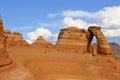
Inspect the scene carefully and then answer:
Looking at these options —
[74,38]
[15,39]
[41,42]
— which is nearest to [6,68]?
[74,38]

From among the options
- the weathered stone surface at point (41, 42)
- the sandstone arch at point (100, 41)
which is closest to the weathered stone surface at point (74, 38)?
the weathered stone surface at point (41, 42)

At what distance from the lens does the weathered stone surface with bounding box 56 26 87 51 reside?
3142 inches

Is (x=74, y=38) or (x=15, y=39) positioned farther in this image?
(x=15, y=39)

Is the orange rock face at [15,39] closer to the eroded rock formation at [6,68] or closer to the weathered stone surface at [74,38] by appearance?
the weathered stone surface at [74,38]

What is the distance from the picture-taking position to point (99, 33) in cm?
4731

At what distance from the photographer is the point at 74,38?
263 ft

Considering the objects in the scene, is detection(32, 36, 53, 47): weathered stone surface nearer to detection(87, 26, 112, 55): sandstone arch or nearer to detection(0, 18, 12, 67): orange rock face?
detection(87, 26, 112, 55): sandstone arch

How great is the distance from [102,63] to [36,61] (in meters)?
11.6

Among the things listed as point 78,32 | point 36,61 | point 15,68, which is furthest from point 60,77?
point 78,32

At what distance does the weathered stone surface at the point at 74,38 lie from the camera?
262ft

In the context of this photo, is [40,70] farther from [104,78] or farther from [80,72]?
[104,78]

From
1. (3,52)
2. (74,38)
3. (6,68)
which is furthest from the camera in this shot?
(74,38)

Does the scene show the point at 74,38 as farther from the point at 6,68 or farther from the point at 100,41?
the point at 6,68

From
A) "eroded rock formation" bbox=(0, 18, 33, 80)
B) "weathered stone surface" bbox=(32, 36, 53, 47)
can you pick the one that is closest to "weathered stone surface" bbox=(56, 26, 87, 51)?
"weathered stone surface" bbox=(32, 36, 53, 47)
